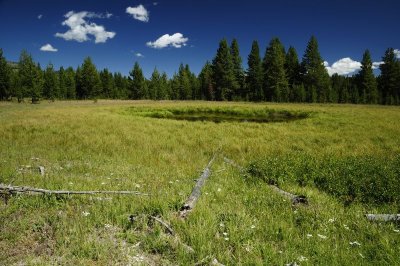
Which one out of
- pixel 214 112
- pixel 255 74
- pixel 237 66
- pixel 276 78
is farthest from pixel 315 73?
pixel 214 112

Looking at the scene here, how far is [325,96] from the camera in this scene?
60.6 m

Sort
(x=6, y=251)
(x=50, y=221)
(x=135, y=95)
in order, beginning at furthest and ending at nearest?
1. (x=135, y=95)
2. (x=50, y=221)
3. (x=6, y=251)

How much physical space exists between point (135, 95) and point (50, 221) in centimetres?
8620

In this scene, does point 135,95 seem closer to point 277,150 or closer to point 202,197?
point 277,150

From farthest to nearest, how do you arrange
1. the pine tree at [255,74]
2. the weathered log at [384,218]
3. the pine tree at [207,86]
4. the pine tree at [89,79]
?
1. the pine tree at [207,86]
2. the pine tree at [89,79]
3. the pine tree at [255,74]
4. the weathered log at [384,218]

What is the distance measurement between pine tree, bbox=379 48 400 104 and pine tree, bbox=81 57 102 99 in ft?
222

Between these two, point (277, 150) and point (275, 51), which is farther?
point (275, 51)

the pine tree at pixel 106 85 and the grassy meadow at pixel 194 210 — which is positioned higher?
the pine tree at pixel 106 85

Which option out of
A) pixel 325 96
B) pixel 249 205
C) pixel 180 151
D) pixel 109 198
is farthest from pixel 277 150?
pixel 325 96

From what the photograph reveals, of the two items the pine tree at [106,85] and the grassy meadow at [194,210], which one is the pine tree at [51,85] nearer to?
the pine tree at [106,85]

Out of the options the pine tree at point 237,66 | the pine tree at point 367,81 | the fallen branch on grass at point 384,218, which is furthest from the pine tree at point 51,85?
the fallen branch on grass at point 384,218

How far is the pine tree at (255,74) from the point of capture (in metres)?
68.4

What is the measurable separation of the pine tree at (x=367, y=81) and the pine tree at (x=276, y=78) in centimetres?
1526

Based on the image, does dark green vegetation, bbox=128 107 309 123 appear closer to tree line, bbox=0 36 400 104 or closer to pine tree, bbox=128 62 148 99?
tree line, bbox=0 36 400 104
